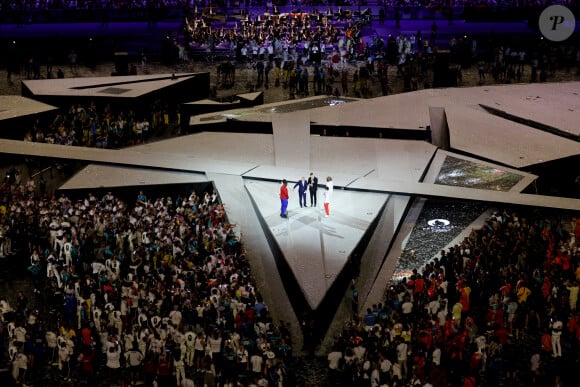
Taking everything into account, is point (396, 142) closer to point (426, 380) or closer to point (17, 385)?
point (426, 380)

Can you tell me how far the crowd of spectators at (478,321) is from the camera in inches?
734

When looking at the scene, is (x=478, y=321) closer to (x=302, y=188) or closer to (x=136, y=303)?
(x=302, y=188)

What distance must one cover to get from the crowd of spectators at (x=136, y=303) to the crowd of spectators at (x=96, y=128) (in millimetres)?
8529

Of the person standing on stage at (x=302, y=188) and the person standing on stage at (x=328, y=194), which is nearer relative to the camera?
the person standing on stage at (x=328, y=194)

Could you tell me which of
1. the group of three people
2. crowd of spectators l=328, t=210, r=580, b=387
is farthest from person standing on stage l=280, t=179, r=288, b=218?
crowd of spectators l=328, t=210, r=580, b=387

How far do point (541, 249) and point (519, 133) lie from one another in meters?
10.7

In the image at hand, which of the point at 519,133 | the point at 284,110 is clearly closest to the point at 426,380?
the point at 519,133

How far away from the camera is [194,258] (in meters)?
23.0

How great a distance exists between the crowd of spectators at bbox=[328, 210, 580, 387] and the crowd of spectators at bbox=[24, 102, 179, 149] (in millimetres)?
16470

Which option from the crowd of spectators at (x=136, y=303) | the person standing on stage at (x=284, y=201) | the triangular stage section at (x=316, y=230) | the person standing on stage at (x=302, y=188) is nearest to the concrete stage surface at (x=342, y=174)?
the triangular stage section at (x=316, y=230)

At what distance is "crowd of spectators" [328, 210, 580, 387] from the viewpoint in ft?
61.2

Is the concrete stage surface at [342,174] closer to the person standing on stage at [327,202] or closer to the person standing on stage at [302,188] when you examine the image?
the person standing on stage at [327,202]

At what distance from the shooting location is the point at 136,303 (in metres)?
20.8

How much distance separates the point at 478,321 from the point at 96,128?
1915cm
